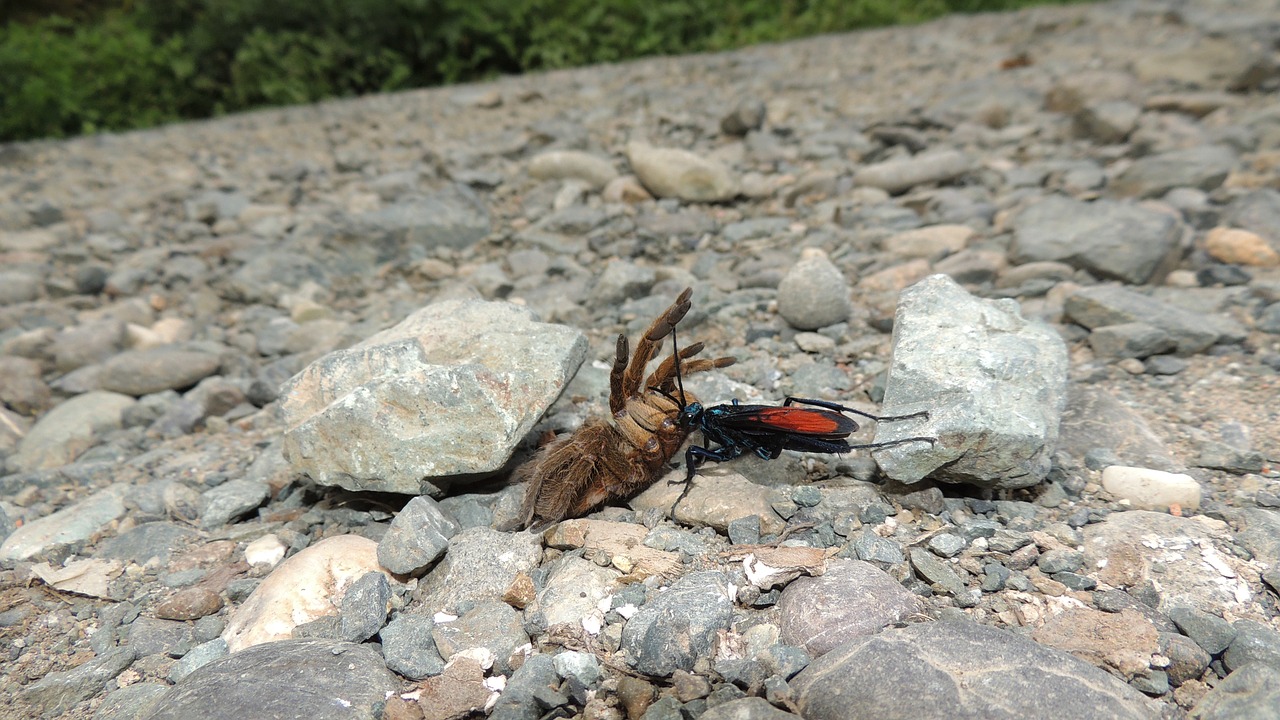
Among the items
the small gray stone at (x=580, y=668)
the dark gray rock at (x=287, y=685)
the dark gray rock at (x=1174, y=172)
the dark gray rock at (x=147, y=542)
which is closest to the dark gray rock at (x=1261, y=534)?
the small gray stone at (x=580, y=668)

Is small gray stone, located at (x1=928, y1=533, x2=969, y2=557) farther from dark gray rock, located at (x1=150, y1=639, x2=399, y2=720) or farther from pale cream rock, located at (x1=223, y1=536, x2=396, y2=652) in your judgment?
pale cream rock, located at (x1=223, y1=536, x2=396, y2=652)

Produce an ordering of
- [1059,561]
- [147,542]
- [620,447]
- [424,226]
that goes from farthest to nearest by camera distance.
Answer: [424,226] < [147,542] < [620,447] < [1059,561]

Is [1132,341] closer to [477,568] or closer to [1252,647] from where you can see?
[1252,647]

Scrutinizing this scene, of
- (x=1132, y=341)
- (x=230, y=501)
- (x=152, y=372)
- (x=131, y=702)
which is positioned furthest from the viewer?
(x=152, y=372)

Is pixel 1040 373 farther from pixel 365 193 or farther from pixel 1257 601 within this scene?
pixel 365 193

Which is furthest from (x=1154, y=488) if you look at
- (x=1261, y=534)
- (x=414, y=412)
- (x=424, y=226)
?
(x=424, y=226)

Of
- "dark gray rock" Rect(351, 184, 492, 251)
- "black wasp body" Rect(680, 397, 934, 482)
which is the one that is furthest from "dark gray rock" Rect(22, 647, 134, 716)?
"dark gray rock" Rect(351, 184, 492, 251)
